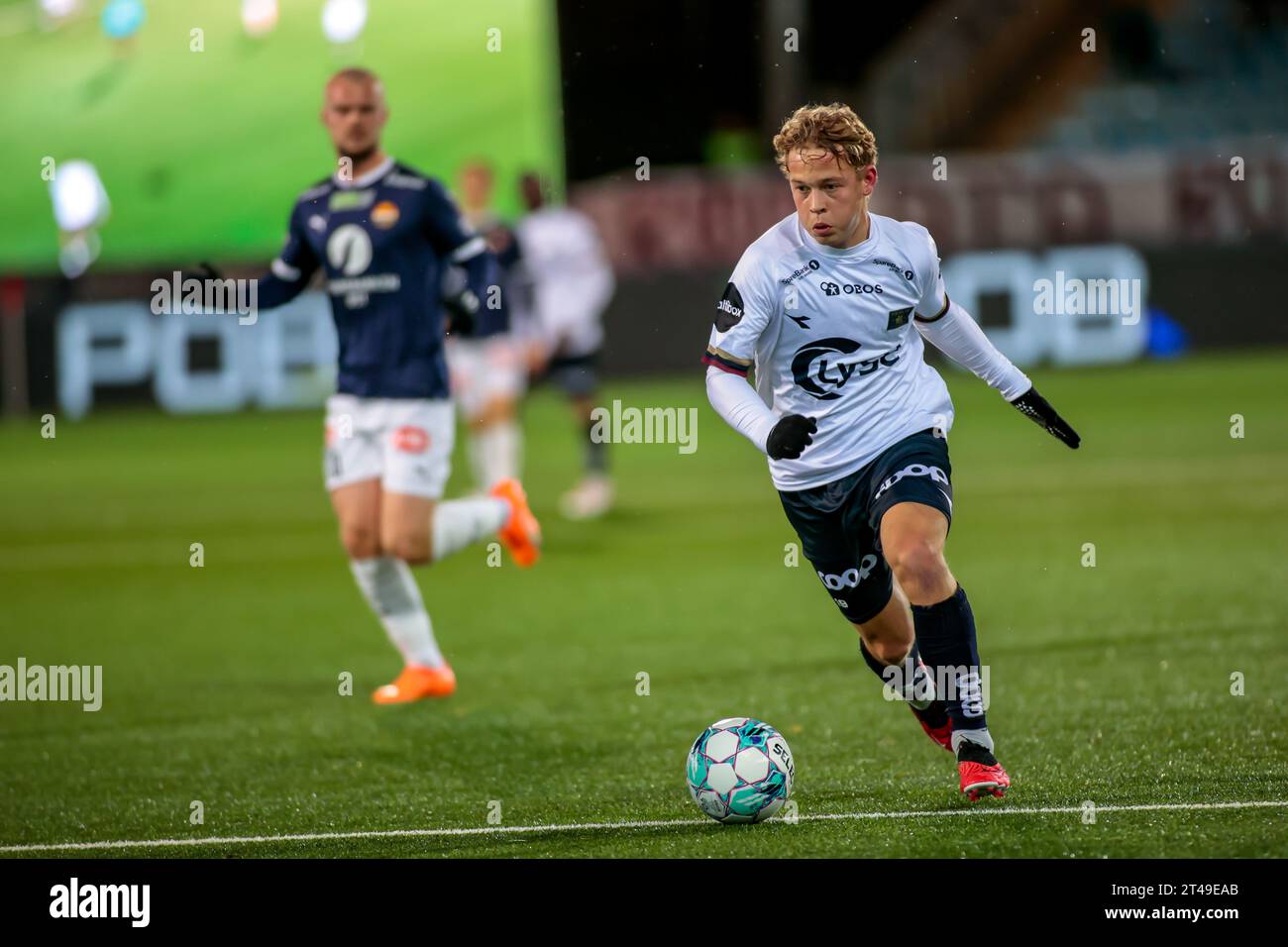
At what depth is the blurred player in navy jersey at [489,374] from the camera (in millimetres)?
11922

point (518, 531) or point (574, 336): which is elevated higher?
point (574, 336)

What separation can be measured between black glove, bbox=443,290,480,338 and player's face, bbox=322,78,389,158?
64cm

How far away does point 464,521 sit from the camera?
7582 millimetres

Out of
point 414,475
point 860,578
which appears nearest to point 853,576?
point 860,578

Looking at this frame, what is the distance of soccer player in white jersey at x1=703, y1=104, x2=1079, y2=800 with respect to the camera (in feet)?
16.3

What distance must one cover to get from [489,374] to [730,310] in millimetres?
7405

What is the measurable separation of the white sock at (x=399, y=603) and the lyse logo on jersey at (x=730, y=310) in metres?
2.47

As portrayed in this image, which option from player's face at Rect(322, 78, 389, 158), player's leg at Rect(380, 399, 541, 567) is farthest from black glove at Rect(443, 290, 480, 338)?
player's face at Rect(322, 78, 389, 158)

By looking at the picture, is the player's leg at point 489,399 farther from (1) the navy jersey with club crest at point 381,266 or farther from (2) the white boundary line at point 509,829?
(2) the white boundary line at point 509,829

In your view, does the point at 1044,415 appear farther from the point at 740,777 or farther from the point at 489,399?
the point at 489,399

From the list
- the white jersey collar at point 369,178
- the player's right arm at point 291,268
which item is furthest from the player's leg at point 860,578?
the player's right arm at point 291,268

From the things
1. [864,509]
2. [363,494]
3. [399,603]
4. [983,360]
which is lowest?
[399,603]

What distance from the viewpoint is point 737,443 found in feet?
55.0
